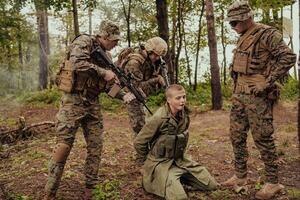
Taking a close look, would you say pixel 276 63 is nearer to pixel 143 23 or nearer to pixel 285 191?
pixel 285 191

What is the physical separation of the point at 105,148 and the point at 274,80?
4163 millimetres

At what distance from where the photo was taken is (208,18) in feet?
40.8

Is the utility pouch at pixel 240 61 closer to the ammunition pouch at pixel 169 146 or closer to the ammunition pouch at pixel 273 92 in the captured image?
the ammunition pouch at pixel 273 92

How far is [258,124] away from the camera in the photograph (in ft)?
16.3

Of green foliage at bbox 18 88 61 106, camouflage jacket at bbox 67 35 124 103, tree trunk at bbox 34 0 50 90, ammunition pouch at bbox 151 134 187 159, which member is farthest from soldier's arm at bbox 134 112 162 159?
tree trunk at bbox 34 0 50 90

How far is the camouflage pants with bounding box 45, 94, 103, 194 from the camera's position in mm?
4943

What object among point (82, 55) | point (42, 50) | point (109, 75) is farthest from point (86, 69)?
point (42, 50)

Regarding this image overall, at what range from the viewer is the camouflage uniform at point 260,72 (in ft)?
15.7

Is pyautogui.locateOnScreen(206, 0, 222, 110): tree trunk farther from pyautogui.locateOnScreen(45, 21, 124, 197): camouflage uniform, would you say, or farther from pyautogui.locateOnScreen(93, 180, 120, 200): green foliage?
pyautogui.locateOnScreen(93, 180, 120, 200): green foliage

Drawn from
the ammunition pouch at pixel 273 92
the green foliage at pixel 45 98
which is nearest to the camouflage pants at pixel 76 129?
the ammunition pouch at pixel 273 92

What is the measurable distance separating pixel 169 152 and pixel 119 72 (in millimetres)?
1275

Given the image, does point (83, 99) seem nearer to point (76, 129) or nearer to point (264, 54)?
point (76, 129)

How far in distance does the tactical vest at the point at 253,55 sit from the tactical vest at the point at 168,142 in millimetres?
1095

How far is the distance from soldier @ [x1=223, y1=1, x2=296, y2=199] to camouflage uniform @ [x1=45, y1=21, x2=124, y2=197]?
154 centimetres
